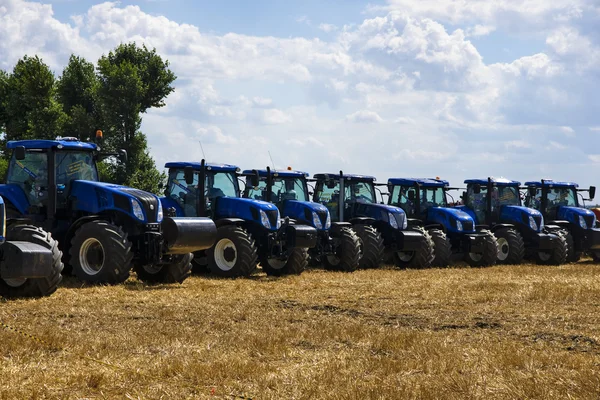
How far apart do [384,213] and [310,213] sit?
2.75 m

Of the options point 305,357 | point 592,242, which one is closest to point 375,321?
point 305,357

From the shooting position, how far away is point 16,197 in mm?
15648

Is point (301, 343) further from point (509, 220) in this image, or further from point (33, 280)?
point (509, 220)

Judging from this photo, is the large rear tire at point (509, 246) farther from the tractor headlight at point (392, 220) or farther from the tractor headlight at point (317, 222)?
the tractor headlight at point (317, 222)

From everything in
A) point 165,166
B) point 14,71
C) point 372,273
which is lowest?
point 372,273

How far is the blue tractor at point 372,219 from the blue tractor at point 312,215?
0.88 meters

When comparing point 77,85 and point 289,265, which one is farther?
point 77,85

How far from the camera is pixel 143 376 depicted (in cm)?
A: 724

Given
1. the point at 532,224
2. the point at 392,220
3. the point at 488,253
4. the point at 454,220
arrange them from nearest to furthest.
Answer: the point at 392,220
the point at 488,253
the point at 454,220
the point at 532,224

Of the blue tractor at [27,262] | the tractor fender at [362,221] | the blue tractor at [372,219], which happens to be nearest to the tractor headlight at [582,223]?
the blue tractor at [372,219]

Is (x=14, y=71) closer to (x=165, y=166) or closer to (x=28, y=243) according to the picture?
(x=165, y=166)

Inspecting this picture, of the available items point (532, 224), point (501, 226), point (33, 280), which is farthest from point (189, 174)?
point (532, 224)

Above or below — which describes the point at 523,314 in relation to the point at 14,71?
below

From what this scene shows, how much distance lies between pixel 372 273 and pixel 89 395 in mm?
13709
